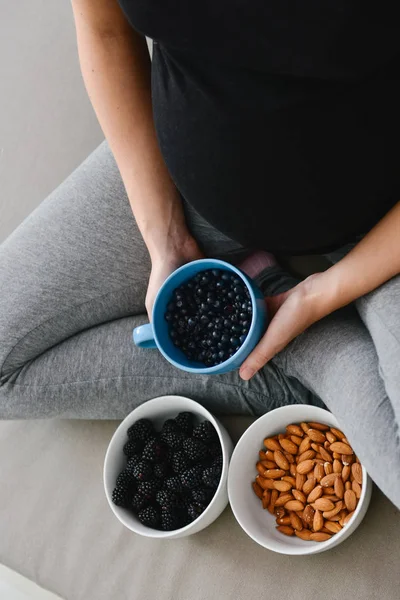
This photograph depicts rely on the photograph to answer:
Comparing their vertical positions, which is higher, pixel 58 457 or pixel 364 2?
pixel 364 2

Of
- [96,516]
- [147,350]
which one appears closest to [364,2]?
[147,350]

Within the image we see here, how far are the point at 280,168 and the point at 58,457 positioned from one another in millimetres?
774

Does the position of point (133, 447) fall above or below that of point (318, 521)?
above

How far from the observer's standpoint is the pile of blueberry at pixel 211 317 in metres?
0.84

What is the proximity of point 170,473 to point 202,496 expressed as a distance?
8cm

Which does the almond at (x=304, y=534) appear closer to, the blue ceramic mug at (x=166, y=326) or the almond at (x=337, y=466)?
the almond at (x=337, y=466)

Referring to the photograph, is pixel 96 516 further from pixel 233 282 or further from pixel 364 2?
pixel 364 2

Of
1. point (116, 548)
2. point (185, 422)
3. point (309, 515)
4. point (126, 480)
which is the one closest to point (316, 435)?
point (309, 515)

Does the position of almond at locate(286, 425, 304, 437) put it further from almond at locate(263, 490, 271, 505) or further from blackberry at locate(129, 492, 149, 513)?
blackberry at locate(129, 492, 149, 513)

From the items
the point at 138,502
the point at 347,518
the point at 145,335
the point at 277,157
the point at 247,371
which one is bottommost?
the point at 347,518

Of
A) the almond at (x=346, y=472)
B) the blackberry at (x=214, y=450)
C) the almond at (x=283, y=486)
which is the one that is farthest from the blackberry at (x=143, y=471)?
the almond at (x=346, y=472)

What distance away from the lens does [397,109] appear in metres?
0.68

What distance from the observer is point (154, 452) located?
105 cm

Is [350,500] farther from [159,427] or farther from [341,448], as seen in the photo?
[159,427]
